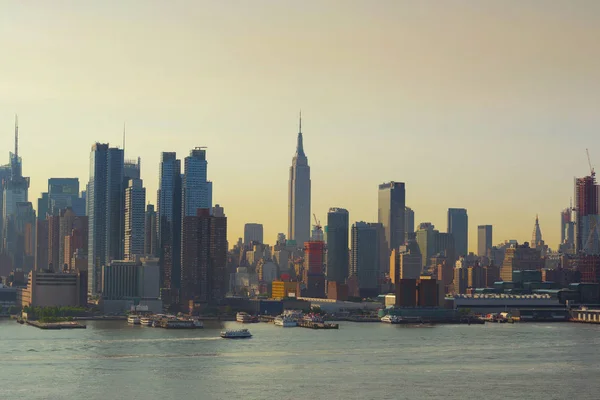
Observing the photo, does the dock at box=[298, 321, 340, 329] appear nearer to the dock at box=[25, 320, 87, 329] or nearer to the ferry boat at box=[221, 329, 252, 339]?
the ferry boat at box=[221, 329, 252, 339]

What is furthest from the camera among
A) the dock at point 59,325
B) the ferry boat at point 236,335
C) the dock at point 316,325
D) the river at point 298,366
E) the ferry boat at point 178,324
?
the dock at point 316,325

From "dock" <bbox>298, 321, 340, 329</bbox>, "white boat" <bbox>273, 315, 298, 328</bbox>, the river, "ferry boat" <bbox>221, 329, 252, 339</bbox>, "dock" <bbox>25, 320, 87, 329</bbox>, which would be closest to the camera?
the river

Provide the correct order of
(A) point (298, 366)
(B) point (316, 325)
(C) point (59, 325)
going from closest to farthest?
(A) point (298, 366) < (C) point (59, 325) < (B) point (316, 325)

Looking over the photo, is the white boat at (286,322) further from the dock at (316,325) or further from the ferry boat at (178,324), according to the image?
the ferry boat at (178,324)

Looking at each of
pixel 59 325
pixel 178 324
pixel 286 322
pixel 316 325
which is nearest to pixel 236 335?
pixel 178 324

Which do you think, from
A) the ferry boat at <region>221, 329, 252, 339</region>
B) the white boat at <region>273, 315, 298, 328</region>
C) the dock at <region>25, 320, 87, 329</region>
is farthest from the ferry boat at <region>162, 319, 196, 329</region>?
the ferry boat at <region>221, 329, 252, 339</region>

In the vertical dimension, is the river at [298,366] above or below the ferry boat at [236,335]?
below

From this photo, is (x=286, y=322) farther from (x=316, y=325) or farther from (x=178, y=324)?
(x=178, y=324)

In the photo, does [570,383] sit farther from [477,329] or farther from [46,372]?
[477,329]

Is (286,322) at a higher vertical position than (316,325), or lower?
higher

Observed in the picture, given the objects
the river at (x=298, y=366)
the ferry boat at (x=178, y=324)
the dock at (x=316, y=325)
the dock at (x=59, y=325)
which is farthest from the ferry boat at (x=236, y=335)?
the dock at (x=59, y=325)

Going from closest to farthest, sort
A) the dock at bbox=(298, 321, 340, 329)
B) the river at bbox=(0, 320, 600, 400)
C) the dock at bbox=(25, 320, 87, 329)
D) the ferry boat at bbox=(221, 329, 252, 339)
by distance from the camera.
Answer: the river at bbox=(0, 320, 600, 400), the ferry boat at bbox=(221, 329, 252, 339), the dock at bbox=(25, 320, 87, 329), the dock at bbox=(298, 321, 340, 329)
